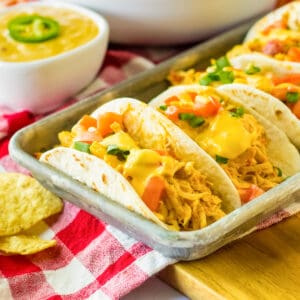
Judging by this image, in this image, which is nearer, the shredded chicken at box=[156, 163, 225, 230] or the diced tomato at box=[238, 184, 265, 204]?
the shredded chicken at box=[156, 163, 225, 230]

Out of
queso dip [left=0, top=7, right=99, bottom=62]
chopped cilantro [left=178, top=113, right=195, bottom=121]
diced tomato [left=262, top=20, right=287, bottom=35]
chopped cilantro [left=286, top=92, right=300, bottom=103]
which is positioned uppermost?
chopped cilantro [left=178, top=113, right=195, bottom=121]

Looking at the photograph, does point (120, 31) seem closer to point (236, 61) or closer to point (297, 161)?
point (236, 61)

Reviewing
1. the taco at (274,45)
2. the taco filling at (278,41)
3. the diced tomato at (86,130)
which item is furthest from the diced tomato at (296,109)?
the diced tomato at (86,130)

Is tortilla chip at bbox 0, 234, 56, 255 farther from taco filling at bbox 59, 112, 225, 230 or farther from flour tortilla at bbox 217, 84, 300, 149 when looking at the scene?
flour tortilla at bbox 217, 84, 300, 149

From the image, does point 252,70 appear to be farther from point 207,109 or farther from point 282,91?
point 207,109

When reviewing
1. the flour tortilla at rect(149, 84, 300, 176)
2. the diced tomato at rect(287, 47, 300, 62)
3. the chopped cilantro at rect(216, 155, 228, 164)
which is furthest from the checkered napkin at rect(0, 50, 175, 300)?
the diced tomato at rect(287, 47, 300, 62)

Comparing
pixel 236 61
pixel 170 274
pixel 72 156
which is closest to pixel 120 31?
pixel 236 61
